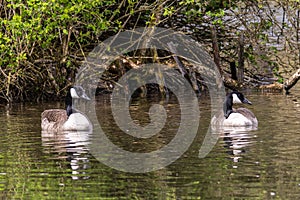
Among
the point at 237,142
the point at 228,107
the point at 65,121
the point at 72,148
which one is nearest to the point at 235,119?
the point at 228,107

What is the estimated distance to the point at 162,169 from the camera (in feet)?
31.0

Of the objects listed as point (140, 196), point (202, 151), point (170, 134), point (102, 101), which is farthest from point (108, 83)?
point (140, 196)

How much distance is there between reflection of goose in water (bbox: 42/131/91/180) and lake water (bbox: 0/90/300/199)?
1 centimetres

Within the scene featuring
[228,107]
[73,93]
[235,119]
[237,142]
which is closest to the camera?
[237,142]

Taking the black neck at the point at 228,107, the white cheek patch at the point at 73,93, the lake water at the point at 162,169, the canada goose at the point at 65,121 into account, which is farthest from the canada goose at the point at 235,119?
the white cheek patch at the point at 73,93

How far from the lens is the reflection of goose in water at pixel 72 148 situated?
9750 millimetres

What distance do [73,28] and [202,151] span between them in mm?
8140

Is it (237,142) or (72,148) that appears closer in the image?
(72,148)

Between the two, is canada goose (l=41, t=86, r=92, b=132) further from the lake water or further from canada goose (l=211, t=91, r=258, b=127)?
canada goose (l=211, t=91, r=258, b=127)

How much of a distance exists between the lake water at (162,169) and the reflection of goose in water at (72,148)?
0.01 meters

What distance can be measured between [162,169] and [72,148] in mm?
2336

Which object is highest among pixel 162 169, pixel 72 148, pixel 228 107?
pixel 228 107

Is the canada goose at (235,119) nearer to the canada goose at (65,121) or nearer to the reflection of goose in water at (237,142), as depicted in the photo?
the reflection of goose in water at (237,142)

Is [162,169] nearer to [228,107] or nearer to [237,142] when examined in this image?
[237,142]
